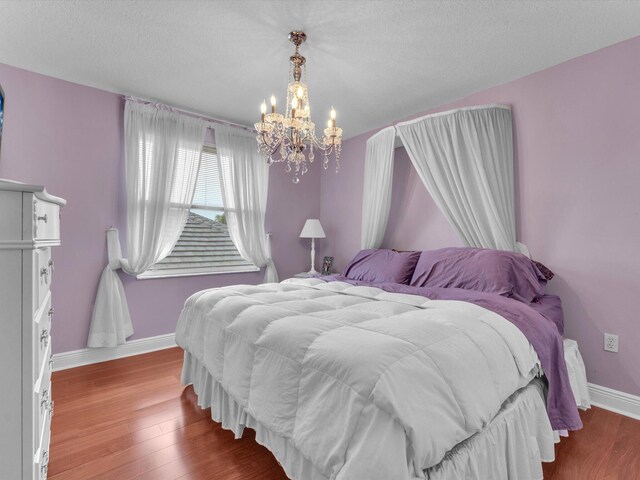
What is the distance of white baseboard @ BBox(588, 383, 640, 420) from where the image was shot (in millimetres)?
2139

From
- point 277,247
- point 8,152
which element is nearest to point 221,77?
point 8,152

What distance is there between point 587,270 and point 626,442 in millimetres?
1087

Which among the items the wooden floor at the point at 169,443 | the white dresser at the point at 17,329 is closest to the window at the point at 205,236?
the wooden floor at the point at 169,443

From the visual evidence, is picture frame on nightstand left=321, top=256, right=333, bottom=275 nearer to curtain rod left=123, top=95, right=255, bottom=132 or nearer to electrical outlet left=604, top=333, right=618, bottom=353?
curtain rod left=123, top=95, right=255, bottom=132

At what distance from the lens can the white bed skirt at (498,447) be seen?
1155mm

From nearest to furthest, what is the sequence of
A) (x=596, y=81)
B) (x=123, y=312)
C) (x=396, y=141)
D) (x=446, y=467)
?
(x=446, y=467), (x=596, y=81), (x=123, y=312), (x=396, y=141)

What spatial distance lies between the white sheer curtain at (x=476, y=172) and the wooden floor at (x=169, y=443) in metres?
1.37

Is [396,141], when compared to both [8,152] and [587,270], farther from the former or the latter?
[8,152]

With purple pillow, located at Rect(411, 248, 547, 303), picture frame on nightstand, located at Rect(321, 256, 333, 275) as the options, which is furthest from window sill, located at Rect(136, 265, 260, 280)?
purple pillow, located at Rect(411, 248, 547, 303)

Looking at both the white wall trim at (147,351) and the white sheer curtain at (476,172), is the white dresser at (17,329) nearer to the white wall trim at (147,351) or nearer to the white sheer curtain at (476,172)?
the white wall trim at (147,351)

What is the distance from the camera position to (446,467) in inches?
43.0

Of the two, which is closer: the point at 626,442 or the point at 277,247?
the point at 626,442

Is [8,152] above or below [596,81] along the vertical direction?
below

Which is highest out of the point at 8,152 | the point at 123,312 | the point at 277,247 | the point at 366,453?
the point at 8,152
